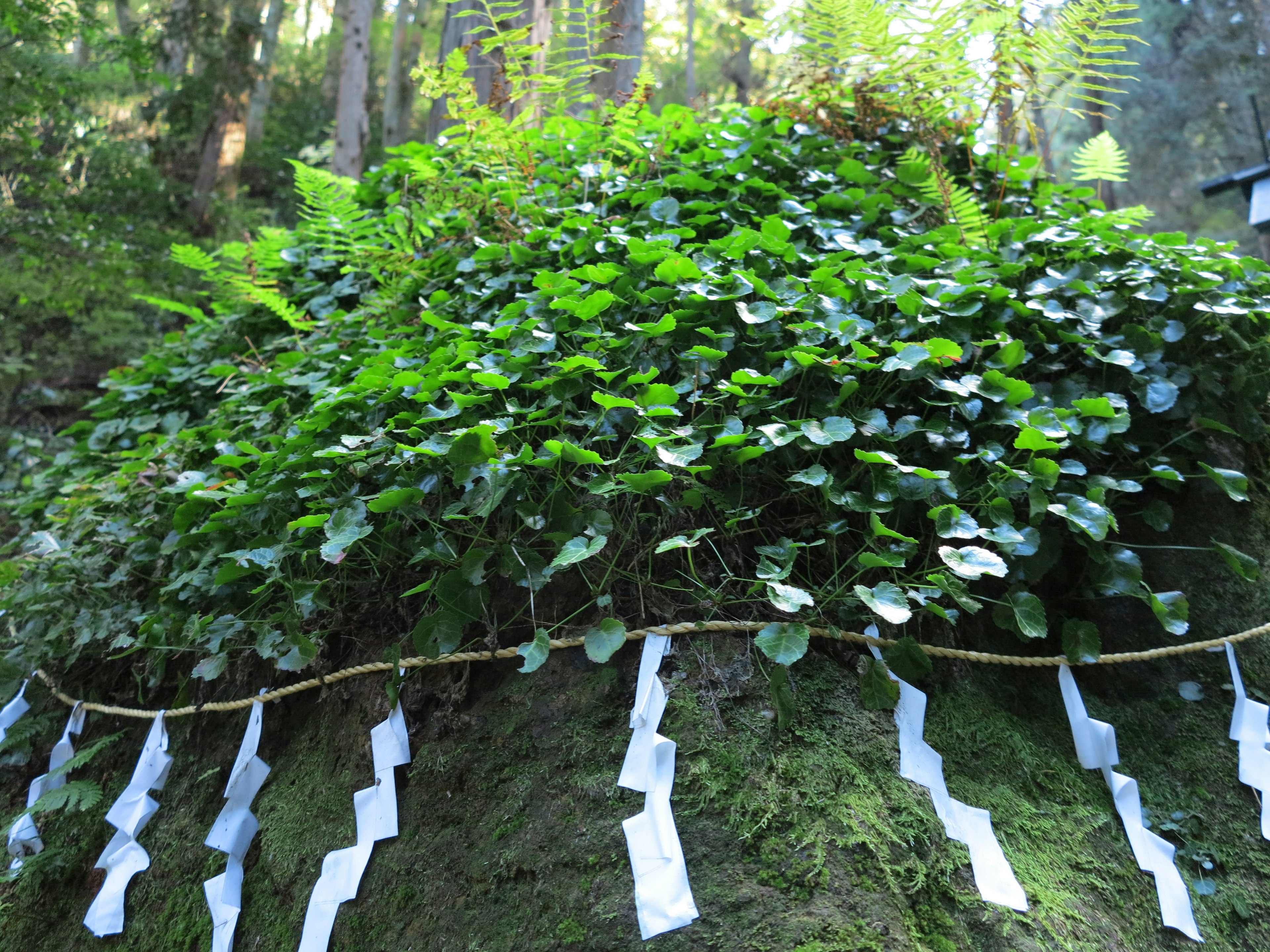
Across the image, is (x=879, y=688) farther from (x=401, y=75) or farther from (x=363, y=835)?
(x=401, y=75)

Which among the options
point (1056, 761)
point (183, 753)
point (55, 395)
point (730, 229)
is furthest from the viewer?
point (55, 395)

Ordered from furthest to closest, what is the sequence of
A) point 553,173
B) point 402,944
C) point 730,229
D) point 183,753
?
point 553,173
point 730,229
point 183,753
point 402,944

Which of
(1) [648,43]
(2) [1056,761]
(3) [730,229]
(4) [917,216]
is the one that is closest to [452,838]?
(2) [1056,761]

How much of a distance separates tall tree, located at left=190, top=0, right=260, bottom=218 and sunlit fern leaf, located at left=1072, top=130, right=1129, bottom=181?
8.98 metres

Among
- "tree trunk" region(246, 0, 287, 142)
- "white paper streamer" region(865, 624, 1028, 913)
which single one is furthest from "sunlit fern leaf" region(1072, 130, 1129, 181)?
"tree trunk" region(246, 0, 287, 142)

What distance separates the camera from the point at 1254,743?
181 cm

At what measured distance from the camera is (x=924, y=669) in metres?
1.66

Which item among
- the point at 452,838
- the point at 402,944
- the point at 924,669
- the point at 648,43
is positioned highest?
the point at 648,43

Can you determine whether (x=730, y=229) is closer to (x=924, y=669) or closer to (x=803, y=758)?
(x=924, y=669)

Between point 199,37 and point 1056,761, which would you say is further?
point 199,37

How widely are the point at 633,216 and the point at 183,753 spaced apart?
2.35 meters

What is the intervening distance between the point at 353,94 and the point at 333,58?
1022 cm

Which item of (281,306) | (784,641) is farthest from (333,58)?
(784,641)

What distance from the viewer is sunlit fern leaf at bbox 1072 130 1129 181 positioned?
301 cm
